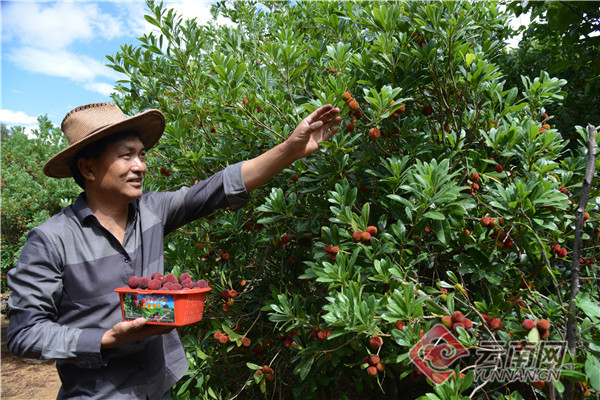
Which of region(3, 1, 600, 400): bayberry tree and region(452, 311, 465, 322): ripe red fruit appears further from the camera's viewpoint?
region(3, 1, 600, 400): bayberry tree

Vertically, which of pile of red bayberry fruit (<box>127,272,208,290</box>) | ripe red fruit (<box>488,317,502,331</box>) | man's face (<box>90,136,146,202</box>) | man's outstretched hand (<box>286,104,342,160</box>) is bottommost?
ripe red fruit (<box>488,317,502,331</box>)

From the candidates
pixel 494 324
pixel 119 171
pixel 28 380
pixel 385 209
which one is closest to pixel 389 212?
pixel 385 209

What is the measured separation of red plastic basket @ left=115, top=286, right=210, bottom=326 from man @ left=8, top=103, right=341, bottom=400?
64 mm

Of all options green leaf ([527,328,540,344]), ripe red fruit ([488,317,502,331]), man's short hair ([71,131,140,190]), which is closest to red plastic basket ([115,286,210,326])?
man's short hair ([71,131,140,190])

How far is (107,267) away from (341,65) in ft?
5.08

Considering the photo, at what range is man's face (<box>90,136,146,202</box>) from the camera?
5.99 feet

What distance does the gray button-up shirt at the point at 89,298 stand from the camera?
155 cm

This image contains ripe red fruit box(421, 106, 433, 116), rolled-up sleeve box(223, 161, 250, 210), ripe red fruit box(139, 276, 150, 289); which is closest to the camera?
ripe red fruit box(139, 276, 150, 289)

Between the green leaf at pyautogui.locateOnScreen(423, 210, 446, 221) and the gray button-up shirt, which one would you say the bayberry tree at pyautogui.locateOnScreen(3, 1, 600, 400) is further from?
the gray button-up shirt

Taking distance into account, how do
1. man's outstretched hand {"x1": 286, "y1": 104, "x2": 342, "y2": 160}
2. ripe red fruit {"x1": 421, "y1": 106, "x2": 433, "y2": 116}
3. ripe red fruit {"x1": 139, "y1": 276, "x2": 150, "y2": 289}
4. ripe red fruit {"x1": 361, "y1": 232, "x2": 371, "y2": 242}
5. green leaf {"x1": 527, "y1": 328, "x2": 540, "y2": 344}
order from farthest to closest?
ripe red fruit {"x1": 421, "y1": 106, "x2": 433, "y2": 116}, man's outstretched hand {"x1": 286, "y1": 104, "x2": 342, "y2": 160}, ripe red fruit {"x1": 361, "y1": 232, "x2": 371, "y2": 242}, ripe red fruit {"x1": 139, "y1": 276, "x2": 150, "y2": 289}, green leaf {"x1": 527, "y1": 328, "x2": 540, "y2": 344}

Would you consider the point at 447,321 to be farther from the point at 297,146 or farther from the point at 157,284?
the point at 157,284

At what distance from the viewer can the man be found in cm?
157

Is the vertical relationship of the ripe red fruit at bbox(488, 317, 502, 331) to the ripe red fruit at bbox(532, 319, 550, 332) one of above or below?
above

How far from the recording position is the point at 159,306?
1.57m
